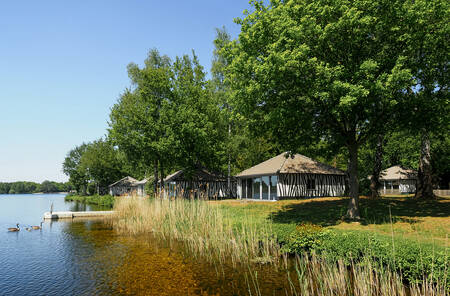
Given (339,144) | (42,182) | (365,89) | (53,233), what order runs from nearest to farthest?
(365,89) → (339,144) → (53,233) → (42,182)

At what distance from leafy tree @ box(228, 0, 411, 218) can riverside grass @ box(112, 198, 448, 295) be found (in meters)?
5.10

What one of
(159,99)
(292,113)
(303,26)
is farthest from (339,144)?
(159,99)

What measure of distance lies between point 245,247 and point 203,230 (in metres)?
2.50

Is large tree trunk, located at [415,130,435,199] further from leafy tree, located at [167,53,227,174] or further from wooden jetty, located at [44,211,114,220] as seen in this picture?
wooden jetty, located at [44,211,114,220]

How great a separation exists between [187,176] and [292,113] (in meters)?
21.4

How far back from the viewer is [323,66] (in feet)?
39.0

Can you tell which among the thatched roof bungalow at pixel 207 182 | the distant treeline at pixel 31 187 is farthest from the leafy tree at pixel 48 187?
the thatched roof bungalow at pixel 207 182

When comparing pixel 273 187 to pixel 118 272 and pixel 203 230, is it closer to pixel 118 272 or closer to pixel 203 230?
pixel 203 230

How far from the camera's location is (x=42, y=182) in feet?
548

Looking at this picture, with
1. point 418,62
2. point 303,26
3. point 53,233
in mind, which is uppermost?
point 303,26

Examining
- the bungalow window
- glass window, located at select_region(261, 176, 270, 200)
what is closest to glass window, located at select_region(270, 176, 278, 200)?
glass window, located at select_region(261, 176, 270, 200)

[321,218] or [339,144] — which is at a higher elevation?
[339,144]

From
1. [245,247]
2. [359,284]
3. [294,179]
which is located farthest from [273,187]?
[359,284]

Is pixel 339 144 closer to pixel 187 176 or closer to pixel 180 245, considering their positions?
pixel 180 245
